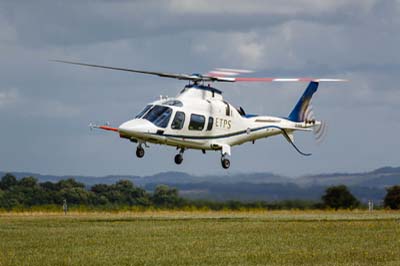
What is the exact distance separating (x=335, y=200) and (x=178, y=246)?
3584cm

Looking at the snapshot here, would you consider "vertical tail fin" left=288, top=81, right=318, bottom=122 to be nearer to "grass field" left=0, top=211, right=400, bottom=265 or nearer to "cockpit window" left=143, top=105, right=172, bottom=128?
"cockpit window" left=143, top=105, right=172, bottom=128

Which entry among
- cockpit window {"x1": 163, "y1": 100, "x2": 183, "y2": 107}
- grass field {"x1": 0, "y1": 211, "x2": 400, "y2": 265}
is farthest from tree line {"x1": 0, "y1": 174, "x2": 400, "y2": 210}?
grass field {"x1": 0, "y1": 211, "x2": 400, "y2": 265}

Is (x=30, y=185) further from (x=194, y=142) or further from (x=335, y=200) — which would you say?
(x=194, y=142)

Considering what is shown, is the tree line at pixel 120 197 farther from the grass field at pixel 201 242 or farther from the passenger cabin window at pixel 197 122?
the grass field at pixel 201 242

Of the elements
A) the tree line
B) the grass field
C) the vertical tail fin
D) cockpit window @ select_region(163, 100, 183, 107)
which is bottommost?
the grass field

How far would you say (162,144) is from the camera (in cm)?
4672

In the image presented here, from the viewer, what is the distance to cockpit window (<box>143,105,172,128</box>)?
45438mm

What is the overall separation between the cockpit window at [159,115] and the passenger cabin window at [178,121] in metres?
0.40

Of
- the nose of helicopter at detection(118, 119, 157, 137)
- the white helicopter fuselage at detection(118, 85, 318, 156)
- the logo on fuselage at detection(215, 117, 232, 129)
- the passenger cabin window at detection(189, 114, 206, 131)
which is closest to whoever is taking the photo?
the nose of helicopter at detection(118, 119, 157, 137)

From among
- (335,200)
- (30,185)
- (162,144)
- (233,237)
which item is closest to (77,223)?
(162,144)

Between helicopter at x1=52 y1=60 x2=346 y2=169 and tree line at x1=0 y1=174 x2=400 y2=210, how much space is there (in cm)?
597

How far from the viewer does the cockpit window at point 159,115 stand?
4544cm

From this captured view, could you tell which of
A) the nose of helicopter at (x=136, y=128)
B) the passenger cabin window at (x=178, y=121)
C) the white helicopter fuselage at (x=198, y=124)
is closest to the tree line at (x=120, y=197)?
the white helicopter fuselage at (x=198, y=124)

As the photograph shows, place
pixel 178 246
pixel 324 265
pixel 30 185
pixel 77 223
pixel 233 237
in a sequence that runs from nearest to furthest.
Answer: pixel 324 265
pixel 178 246
pixel 233 237
pixel 77 223
pixel 30 185
